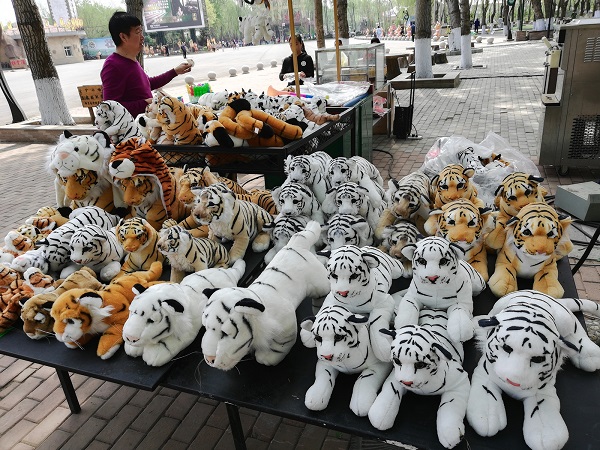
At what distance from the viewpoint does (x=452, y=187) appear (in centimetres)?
238

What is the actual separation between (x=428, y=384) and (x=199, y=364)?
98 cm

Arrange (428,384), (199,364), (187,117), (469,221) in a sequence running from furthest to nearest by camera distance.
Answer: (187,117) → (469,221) → (199,364) → (428,384)

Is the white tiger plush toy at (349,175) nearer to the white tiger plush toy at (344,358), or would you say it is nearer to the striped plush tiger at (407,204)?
the striped plush tiger at (407,204)

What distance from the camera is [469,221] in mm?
2059

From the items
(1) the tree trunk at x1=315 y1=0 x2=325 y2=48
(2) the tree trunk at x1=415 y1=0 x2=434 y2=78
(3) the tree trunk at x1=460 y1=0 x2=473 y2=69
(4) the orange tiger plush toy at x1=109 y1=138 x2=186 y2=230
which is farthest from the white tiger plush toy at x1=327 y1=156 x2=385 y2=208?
(3) the tree trunk at x1=460 y1=0 x2=473 y2=69

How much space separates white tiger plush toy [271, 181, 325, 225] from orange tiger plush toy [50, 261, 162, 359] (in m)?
0.98

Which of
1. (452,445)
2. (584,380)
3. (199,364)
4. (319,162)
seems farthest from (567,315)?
(319,162)

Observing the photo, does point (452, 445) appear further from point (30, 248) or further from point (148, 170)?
point (30, 248)

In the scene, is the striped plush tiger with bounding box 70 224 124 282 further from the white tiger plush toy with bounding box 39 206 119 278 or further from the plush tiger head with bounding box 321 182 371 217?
the plush tiger head with bounding box 321 182 371 217

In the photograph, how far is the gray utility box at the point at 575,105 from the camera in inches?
195

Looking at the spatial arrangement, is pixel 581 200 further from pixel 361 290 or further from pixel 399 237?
pixel 361 290

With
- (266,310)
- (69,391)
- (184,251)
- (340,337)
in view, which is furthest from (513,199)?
(69,391)

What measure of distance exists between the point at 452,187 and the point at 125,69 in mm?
3087

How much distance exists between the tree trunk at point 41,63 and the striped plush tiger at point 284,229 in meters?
9.41
